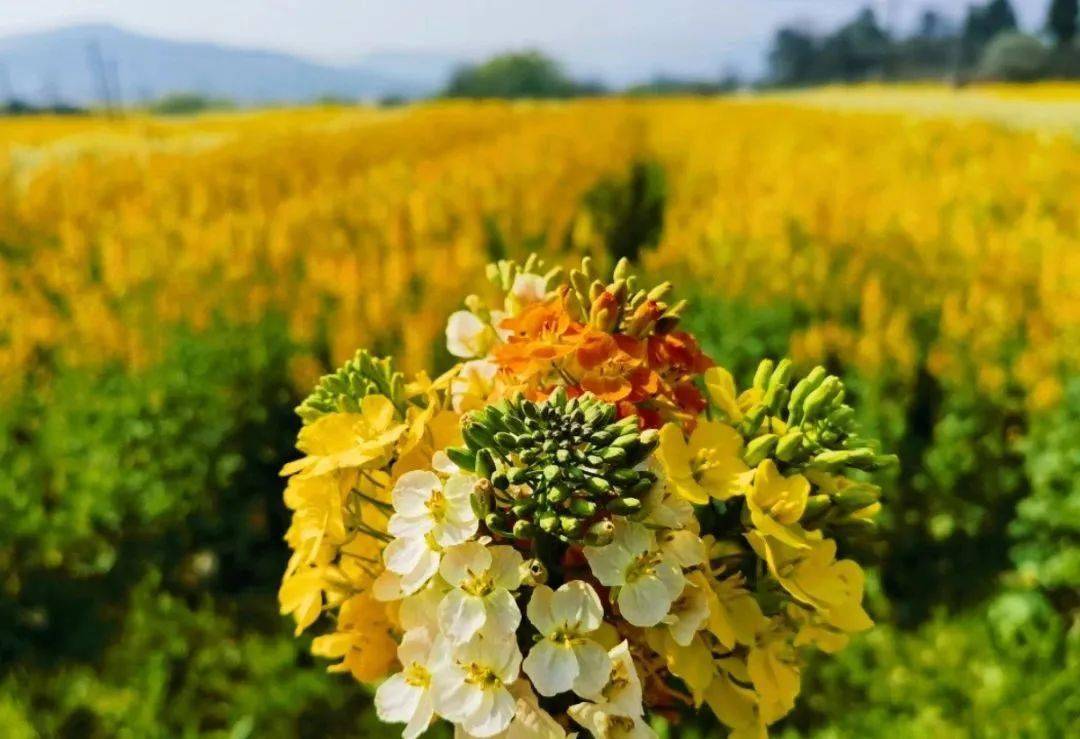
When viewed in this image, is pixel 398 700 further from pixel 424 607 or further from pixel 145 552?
pixel 145 552

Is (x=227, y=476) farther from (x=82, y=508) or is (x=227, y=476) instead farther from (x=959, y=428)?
(x=959, y=428)

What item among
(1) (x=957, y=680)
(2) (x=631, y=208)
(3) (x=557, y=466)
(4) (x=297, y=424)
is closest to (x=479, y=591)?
(3) (x=557, y=466)

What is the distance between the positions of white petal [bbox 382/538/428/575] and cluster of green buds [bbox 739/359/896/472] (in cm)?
34

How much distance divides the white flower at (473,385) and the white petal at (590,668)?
328 millimetres

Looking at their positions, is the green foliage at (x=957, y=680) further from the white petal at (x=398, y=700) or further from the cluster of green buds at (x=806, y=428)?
the white petal at (x=398, y=700)

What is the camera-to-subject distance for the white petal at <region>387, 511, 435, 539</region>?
2.79 ft

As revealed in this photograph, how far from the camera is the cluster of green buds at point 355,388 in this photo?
100cm

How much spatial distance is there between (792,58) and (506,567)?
223 feet

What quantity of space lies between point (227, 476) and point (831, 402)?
2.57 metres

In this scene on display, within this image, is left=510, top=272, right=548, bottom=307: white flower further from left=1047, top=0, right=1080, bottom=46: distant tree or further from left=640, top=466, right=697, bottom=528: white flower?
left=1047, top=0, right=1080, bottom=46: distant tree

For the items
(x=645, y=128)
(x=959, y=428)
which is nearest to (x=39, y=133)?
(x=645, y=128)

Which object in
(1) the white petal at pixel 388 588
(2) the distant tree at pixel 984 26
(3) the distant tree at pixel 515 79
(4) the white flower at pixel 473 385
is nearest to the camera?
(1) the white petal at pixel 388 588

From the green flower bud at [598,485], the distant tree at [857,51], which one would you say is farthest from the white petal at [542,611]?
the distant tree at [857,51]

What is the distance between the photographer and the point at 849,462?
3.05 feet
